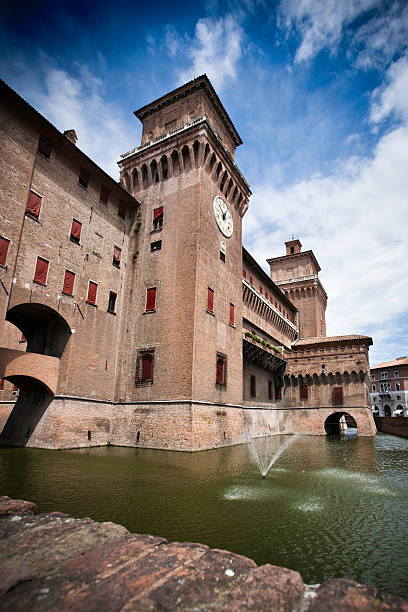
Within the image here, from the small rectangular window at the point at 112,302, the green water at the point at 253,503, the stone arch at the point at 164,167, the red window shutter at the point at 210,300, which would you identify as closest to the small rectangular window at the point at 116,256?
the small rectangular window at the point at 112,302

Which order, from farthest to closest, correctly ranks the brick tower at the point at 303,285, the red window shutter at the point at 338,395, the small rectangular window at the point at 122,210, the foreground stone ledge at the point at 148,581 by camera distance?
the brick tower at the point at 303,285 → the red window shutter at the point at 338,395 → the small rectangular window at the point at 122,210 → the foreground stone ledge at the point at 148,581

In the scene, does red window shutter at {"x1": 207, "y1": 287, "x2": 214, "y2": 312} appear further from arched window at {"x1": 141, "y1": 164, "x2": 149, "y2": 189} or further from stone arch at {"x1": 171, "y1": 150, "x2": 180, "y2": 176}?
arched window at {"x1": 141, "y1": 164, "x2": 149, "y2": 189}

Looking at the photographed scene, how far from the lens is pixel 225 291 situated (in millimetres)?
24484

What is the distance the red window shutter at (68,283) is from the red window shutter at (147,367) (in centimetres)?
565

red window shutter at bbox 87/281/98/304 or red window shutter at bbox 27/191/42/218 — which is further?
red window shutter at bbox 87/281/98/304

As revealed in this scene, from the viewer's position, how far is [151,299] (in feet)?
72.4

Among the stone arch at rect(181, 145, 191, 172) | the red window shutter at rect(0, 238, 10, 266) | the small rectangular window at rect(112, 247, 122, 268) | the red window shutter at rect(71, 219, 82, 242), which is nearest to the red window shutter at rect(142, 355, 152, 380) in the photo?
the small rectangular window at rect(112, 247, 122, 268)

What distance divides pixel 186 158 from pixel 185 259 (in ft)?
23.8

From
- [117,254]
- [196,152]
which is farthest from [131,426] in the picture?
[196,152]

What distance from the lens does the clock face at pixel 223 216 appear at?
24.6 m

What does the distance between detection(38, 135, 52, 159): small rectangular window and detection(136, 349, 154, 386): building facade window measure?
1204cm

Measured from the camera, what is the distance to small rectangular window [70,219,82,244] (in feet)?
65.4

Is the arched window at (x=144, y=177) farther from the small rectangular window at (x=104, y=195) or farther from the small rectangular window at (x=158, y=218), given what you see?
the small rectangular window at (x=104, y=195)

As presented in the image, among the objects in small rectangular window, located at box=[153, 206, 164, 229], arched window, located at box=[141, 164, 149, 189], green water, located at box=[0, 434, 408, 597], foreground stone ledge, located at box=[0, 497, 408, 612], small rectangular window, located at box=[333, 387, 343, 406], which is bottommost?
green water, located at box=[0, 434, 408, 597]
